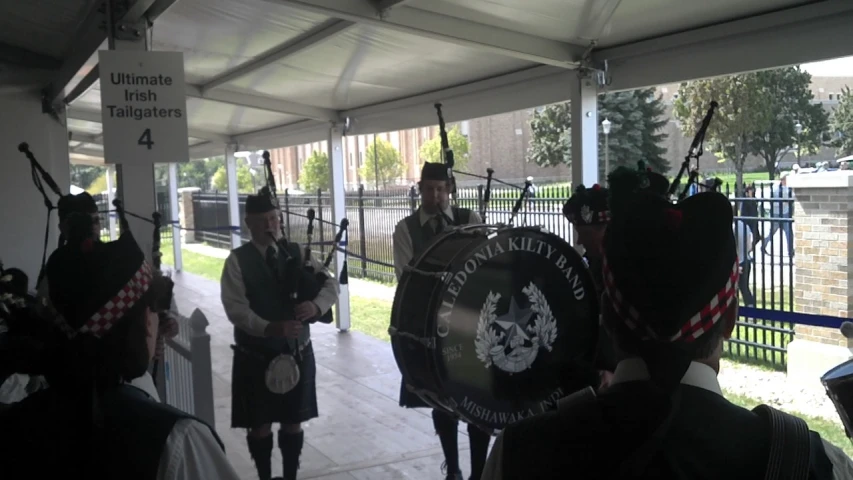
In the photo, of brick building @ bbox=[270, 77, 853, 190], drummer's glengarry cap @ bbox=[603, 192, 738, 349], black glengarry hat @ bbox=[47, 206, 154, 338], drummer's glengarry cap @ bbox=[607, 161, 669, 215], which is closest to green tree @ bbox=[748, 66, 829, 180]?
drummer's glengarry cap @ bbox=[607, 161, 669, 215]

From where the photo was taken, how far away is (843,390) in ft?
4.68

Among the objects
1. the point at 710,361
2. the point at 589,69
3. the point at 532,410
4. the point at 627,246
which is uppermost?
the point at 589,69

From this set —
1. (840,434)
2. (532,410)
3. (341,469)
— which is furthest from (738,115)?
(532,410)

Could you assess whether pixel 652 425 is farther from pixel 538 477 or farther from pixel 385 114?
pixel 385 114

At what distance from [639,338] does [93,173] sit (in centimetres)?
4696

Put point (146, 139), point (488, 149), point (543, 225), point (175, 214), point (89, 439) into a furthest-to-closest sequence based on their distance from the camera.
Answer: point (488, 149)
point (175, 214)
point (543, 225)
point (146, 139)
point (89, 439)

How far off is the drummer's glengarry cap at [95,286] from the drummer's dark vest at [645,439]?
746 mm

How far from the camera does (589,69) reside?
195 inches

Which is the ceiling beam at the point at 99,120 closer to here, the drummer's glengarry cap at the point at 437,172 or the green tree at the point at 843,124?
the drummer's glengarry cap at the point at 437,172

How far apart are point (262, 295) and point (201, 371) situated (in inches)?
19.4

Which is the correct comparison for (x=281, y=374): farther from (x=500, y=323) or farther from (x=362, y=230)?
(x=362, y=230)

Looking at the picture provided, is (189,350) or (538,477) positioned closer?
(538,477)

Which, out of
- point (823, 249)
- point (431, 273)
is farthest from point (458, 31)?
point (823, 249)

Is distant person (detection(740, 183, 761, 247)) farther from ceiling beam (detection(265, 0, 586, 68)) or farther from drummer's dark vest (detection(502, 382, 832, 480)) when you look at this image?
drummer's dark vest (detection(502, 382, 832, 480))
